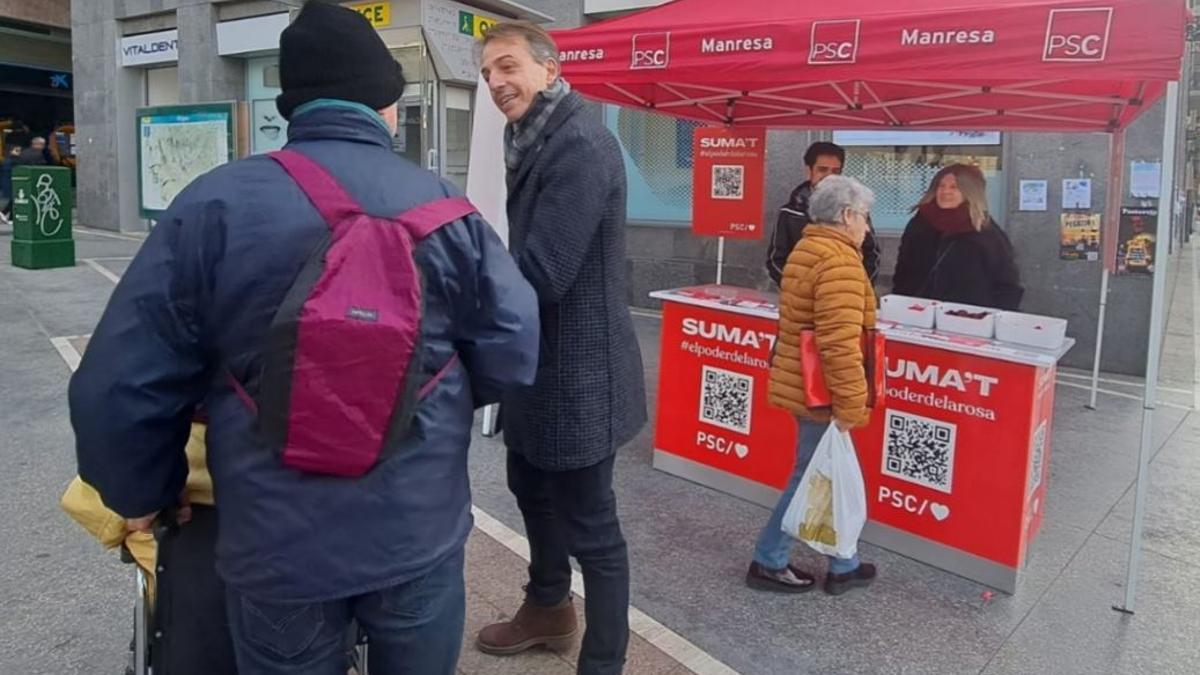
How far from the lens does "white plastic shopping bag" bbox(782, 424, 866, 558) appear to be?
3.31 m

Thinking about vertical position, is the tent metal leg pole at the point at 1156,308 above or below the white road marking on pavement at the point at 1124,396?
above

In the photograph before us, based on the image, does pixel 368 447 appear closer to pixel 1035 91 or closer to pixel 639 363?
pixel 639 363

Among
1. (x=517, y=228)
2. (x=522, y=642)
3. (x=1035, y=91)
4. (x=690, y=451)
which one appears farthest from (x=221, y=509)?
(x=1035, y=91)

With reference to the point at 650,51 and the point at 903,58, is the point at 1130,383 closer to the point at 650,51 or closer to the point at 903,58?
the point at 903,58

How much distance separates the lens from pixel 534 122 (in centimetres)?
248

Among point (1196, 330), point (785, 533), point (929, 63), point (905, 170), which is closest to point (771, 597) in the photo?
point (785, 533)

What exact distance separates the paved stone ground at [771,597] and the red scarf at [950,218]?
1444 millimetres

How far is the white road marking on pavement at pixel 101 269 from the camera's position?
35.2 ft

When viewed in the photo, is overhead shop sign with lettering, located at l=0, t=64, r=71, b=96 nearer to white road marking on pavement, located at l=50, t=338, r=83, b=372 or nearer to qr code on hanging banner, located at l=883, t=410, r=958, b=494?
white road marking on pavement, located at l=50, t=338, r=83, b=372

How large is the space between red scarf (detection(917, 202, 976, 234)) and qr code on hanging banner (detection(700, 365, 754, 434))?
1.82 metres

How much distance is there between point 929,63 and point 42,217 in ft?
35.7

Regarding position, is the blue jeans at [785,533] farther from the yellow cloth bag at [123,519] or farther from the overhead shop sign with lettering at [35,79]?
the overhead shop sign with lettering at [35,79]

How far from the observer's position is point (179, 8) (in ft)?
49.5

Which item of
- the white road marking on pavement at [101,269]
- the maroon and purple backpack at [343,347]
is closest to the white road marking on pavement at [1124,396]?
the maroon and purple backpack at [343,347]
